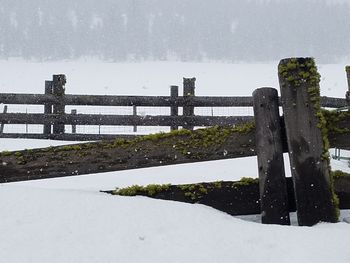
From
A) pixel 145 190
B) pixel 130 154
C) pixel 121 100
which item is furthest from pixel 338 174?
pixel 121 100

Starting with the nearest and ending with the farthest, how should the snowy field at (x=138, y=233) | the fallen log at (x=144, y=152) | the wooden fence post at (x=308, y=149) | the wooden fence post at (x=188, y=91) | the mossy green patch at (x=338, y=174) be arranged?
the snowy field at (x=138, y=233)
the wooden fence post at (x=308, y=149)
the fallen log at (x=144, y=152)
the mossy green patch at (x=338, y=174)
the wooden fence post at (x=188, y=91)

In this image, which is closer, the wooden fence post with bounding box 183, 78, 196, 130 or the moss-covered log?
the moss-covered log

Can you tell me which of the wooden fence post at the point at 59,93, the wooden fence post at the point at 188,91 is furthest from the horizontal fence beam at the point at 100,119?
the wooden fence post at the point at 188,91

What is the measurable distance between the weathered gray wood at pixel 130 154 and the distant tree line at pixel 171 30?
95.0 m

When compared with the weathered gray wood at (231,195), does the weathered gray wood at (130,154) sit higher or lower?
higher

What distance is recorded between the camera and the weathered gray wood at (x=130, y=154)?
291 cm

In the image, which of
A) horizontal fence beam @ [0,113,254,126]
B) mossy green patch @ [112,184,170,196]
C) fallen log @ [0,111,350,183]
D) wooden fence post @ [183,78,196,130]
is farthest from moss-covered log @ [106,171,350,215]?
wooden fence post @ [183,78,196,130]

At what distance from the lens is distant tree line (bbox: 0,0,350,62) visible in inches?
4085

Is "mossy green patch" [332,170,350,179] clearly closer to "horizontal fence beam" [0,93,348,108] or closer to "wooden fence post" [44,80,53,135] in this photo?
"horizontal fence beam" [0,93,348,108]

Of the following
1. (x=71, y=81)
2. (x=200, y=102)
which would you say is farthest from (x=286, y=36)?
(x=200, y=102)

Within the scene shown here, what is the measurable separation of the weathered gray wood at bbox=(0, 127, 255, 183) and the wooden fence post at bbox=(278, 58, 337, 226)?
12.2 inches

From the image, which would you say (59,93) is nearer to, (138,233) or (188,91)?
(188,91)

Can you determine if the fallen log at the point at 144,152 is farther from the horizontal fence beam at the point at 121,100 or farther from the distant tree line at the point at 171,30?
the distant tree line at the point at 171,30

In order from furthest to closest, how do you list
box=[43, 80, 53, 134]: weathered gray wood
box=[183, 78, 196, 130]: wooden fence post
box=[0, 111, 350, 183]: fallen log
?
box=[183, 78, 196, 130]: wooden fence post → box=[43, 80, 53, 134]: weathered gray wood → box=[0, 111, 350, 183]: fallen log
